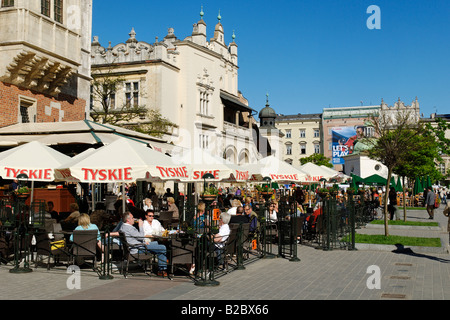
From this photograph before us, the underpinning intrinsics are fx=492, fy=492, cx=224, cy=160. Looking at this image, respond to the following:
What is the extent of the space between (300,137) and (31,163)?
10776 centimetres

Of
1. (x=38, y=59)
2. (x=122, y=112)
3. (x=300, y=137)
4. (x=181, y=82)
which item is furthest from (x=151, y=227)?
(x=300, y=137)

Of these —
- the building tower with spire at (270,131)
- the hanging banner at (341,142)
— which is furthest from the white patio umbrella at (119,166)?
the hanging banner at (341,142)

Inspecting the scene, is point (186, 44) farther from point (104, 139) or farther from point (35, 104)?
point (104, 139)

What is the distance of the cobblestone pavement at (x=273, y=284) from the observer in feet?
27.3

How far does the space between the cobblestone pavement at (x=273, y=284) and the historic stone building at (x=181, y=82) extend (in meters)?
28.6

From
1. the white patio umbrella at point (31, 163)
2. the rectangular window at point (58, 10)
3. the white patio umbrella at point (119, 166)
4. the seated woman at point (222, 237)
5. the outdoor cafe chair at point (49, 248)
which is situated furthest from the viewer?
the rectangular window at point (58, 10)

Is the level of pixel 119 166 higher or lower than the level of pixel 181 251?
higher

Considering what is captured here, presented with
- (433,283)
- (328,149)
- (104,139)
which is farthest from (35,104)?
(328,149)

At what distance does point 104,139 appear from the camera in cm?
1521

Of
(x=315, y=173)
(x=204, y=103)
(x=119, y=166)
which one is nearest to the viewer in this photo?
(x=119, y=166)

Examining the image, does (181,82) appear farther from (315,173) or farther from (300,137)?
(300,137)

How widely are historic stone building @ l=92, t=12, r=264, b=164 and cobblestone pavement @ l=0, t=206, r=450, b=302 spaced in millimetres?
28622

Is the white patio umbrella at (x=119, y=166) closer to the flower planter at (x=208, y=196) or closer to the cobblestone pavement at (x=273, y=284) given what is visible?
the flower planter at (x=208, y=196)

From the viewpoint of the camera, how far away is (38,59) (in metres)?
19.8
